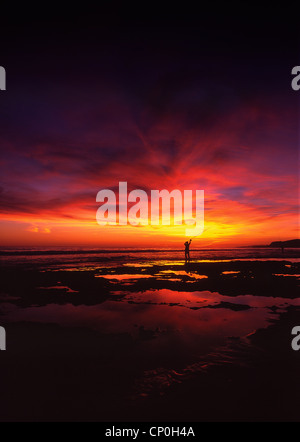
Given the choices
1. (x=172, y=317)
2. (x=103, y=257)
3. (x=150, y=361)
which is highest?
(x=150, y=361)

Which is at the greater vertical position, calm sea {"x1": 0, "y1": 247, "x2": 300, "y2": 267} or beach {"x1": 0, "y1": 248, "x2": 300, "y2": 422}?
beach {"x1": 0, "y1": 248, "x2": 300, "y2": 422}

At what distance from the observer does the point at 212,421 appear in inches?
164

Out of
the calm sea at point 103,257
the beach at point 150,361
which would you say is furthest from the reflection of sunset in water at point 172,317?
the calm sea at point 103,257

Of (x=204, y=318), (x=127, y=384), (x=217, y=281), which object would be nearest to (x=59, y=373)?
(x=127, y=384)

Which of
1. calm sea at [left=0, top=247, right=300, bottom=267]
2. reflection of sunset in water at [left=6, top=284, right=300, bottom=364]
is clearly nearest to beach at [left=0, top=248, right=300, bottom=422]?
reflection of sunset in water at [left=6, top=284, right=300, bottom=364]

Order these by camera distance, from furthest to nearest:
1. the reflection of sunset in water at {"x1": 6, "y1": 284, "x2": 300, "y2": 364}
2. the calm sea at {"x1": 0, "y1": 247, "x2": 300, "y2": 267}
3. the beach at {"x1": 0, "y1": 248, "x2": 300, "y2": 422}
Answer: the calm sea at {"x1": 0, "y1": 247, "x2": 300, "y2": 267}, the reflection of sunset in water at {"x1": 6, "y1": 284, "x2": 300, "y2": 364}, the beach at {"x1": 0, "y1": 248, "x2": 300, "y2": 422}

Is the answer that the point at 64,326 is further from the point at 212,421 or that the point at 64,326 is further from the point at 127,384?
the point at 212,421

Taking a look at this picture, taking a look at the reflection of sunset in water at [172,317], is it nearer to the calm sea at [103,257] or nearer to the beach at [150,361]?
the beach at [150,361]

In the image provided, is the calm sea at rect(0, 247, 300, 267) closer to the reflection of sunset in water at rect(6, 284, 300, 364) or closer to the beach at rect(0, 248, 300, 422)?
the reflection of sunset in water at rect(6, 284, 300, 364)

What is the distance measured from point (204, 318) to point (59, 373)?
5.57m

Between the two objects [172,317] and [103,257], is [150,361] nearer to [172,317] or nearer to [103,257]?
[172,317]

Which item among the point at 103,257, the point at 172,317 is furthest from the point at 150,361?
the point at 103,257

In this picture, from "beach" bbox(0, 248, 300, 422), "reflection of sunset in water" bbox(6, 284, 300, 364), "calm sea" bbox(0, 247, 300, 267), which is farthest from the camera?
"calm sea" bbox(0, 247, 300, 267)

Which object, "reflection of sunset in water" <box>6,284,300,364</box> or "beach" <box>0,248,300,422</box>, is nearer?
"beach" <box>0,248,300,422</box>
